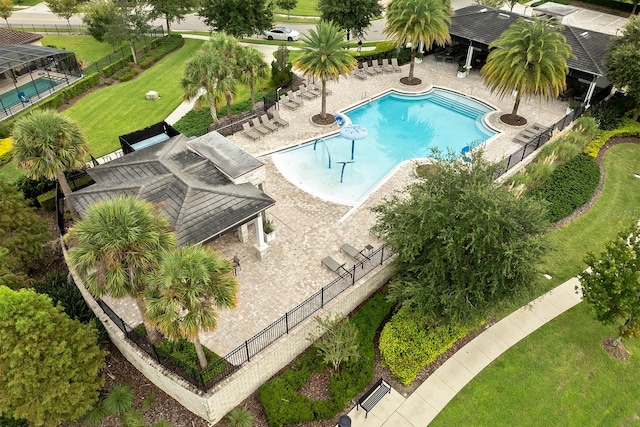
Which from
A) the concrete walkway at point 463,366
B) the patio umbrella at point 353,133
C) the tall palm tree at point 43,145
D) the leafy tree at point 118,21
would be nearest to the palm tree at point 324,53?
the patio umbrella at point 353,133

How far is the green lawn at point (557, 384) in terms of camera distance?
706 inches

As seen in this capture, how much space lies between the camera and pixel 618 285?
1756 centimetres

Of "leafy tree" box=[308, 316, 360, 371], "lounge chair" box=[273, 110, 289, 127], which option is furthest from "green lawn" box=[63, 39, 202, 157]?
"leafy tree" box=[308, 316, 360, 371]

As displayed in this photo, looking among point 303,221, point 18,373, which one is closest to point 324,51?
point 303,221

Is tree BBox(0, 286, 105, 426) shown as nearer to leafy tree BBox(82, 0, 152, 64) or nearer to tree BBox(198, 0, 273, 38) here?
tree BBox(198, 0, 273, 38)

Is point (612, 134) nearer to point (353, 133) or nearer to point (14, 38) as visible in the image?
point (353, 133)

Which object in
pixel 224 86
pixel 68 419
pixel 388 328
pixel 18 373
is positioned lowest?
pixel 68 419

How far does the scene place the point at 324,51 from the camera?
103 feet

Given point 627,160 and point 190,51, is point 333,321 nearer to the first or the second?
point 627,160

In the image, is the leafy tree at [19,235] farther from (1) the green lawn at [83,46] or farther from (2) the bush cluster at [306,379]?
(1) the green lawn at [83,46]

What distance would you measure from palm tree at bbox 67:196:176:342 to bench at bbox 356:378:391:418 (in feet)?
31.1

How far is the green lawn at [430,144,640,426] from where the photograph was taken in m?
17.9

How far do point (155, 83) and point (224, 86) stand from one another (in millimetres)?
18437

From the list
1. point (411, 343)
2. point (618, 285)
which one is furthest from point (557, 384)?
point (411, 343)
